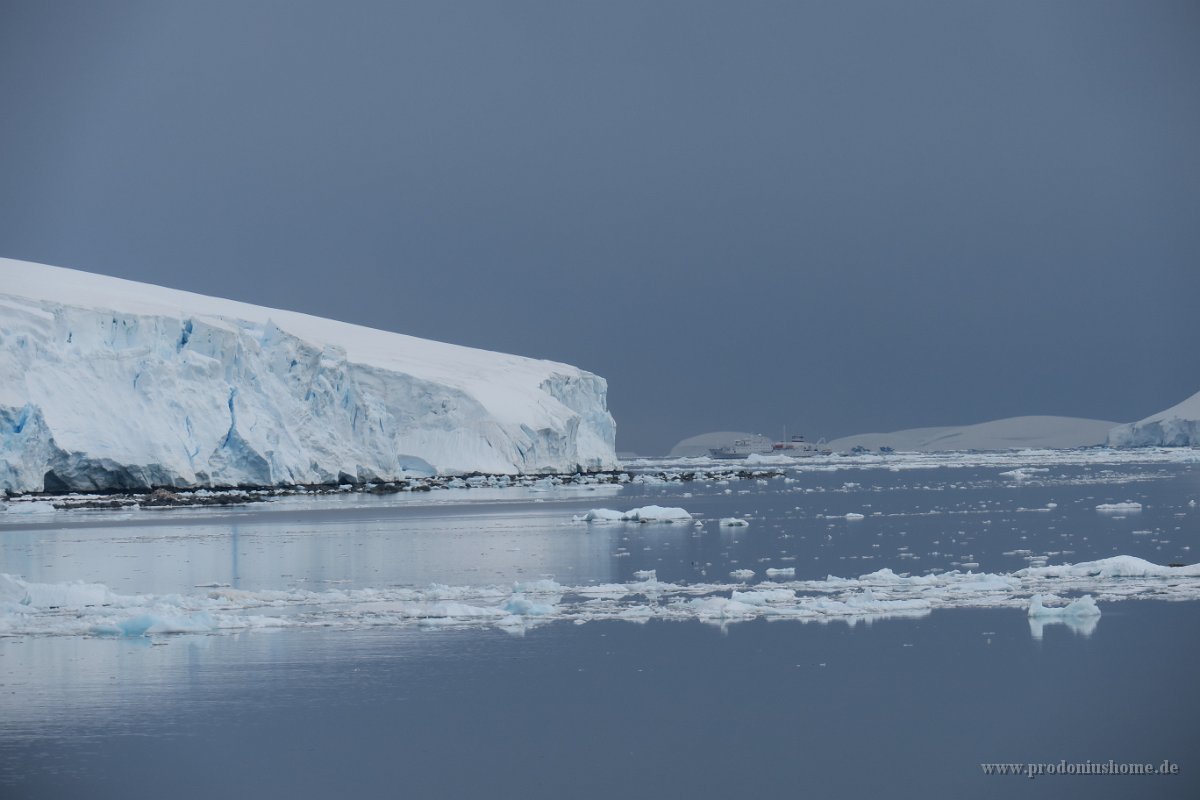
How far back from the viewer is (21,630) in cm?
1093

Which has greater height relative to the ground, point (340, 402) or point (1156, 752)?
point (340, 402)

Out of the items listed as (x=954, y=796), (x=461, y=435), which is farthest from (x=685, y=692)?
(x=461, y=435)

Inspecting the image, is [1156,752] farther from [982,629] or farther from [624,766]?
[982,629]

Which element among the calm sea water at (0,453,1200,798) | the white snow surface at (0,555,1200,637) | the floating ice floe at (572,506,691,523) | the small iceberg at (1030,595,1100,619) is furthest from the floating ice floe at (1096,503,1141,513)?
the small iceberg at (1030,595,1100,619)

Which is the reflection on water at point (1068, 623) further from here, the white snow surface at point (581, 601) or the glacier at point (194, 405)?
the glacier at point (194, 405)

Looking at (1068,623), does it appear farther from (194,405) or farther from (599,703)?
(194,405)

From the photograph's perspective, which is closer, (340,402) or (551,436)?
(340,402)

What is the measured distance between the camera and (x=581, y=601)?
12.4m

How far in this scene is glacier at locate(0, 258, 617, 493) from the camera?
28234 mm

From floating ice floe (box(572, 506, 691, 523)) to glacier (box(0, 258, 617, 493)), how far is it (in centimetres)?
1148

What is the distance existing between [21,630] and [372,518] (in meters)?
13.7

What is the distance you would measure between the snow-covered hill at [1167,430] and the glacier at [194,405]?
5495 centimetres

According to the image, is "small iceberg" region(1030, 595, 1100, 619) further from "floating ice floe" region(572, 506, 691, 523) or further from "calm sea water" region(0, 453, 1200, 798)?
"floating ice floe" region(572, 506, 691, 523)

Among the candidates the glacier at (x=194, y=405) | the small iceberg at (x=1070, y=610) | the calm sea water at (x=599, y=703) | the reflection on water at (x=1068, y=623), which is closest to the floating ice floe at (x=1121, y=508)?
the calm sea water at (x=599, y=703)
